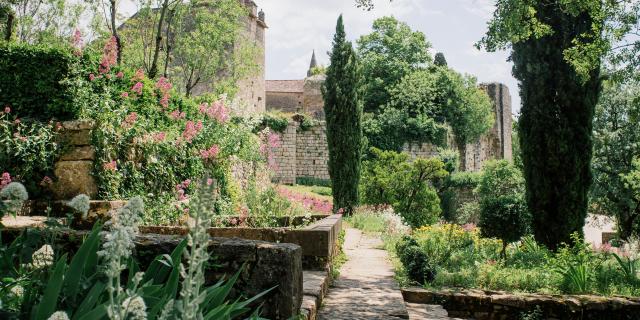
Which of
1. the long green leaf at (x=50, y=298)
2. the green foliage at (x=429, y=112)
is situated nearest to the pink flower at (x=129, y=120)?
the long green leaf at (x=50, y=298)

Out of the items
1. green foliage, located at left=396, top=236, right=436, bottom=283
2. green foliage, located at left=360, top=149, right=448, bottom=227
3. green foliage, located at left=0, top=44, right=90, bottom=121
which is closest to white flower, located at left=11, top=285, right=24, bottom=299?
green foliage, located at left=396, top=236, right=436, bottom=283

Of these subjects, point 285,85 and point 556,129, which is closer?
point 556,129

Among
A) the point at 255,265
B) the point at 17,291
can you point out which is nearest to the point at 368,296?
the point at 255,265

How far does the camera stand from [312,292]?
14.2 feet

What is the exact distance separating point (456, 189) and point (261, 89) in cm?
1421

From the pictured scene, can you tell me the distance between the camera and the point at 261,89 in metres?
34.7

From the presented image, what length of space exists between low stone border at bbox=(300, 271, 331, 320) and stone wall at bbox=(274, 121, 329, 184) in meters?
19.4

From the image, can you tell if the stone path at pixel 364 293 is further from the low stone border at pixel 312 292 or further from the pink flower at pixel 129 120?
the pink flower at pixel 129 120

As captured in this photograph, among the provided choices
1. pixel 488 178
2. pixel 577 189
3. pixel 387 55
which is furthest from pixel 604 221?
pixel 387 55

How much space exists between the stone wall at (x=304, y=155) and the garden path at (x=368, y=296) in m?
16.6

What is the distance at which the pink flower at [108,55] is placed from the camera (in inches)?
313

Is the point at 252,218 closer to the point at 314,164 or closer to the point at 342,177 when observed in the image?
the point at 342,177

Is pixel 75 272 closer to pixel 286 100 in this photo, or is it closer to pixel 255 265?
pixel 255 265

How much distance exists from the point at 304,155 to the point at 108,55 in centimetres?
1771
